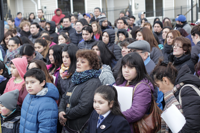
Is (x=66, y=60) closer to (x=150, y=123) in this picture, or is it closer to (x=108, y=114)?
(x=108, y=114)

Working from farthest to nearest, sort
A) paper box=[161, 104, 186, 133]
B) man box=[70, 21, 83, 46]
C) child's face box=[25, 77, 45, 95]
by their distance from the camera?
man box=[70, 21, 83, 46]
child's face box=[25, 77, 45, 95]
paper box=[161, 104, 186, 133]

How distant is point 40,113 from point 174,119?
183 centimetres

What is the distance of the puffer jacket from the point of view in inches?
134

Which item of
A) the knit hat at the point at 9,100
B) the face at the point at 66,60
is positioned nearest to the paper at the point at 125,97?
the face at the point at 66,60

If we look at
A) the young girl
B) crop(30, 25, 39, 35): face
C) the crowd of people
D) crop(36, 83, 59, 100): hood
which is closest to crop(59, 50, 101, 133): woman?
the crowd of people

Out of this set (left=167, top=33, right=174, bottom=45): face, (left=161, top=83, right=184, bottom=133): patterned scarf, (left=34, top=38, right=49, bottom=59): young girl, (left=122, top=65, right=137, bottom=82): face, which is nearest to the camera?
(left=161, top=83, right=184, bottom=133): patterned scarf

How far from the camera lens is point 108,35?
6.50 metres

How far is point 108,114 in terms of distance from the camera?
9.47 feet

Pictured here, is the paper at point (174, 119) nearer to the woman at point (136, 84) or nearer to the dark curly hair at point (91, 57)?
the woman at point (136, 84)

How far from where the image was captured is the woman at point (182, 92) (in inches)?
98.5

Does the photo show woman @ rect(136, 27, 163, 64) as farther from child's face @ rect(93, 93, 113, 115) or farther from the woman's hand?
child's face @ rect(93, 93, 113, 115)

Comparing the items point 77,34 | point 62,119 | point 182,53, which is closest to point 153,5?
point 77,34

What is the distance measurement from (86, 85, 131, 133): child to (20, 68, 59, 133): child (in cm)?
80

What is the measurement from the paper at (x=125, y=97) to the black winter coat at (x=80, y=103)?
469 mm
